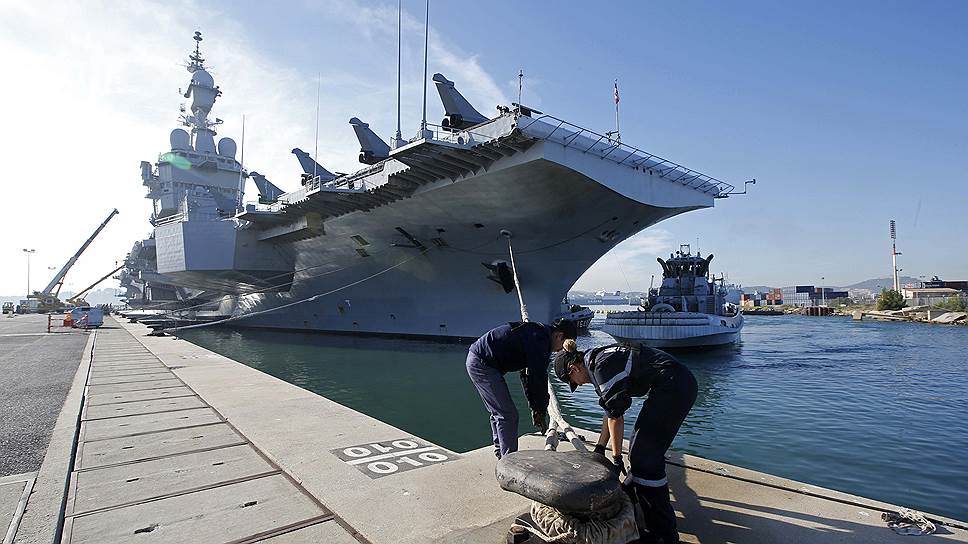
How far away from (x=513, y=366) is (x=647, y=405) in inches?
42.6

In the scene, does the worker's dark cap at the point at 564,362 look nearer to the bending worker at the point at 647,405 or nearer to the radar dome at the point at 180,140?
the bending worker at the point at 647,405

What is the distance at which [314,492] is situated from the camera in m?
3.42

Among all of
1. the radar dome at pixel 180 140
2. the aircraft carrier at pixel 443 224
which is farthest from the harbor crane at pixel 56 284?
the aircraft carrier at pixel 443 224

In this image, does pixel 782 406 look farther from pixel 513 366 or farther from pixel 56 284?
pixel 56 284

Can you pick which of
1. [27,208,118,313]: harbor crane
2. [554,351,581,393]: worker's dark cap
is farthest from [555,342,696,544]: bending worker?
[27,208,118,313]: harbor crane

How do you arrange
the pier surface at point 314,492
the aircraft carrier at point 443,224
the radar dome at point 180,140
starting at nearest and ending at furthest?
the pier surface at point 314,492 → the aircraft carrier at point 443,224 → the radar dome at point 180,140

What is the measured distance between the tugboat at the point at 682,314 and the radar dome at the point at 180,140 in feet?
126

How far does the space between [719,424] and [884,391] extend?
638 centimetres

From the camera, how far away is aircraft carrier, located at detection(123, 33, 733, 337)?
13.4 meters

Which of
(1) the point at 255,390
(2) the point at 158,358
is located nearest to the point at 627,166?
(1) the point at 255,390

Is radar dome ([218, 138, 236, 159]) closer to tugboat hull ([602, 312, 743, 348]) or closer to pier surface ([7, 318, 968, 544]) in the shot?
tugboat hull ([602, 312, 743, 348])

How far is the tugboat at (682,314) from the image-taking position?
21953 millimetres

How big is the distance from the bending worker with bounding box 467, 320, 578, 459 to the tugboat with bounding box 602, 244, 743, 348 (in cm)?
1988

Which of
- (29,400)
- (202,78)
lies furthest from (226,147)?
(29,400)
